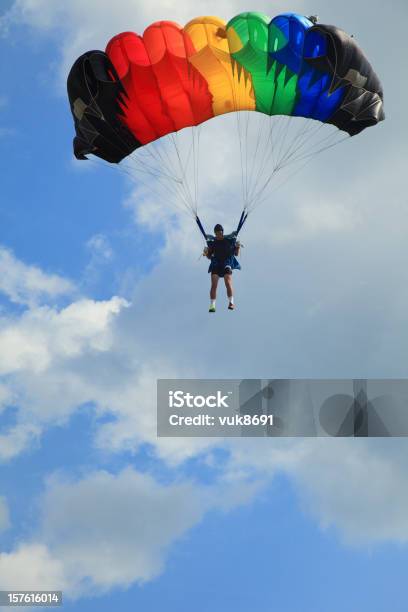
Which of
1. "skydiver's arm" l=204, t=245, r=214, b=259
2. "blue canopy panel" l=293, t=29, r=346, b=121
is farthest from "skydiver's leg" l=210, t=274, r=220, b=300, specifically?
"blue canopy panel" l=293, t=29, r=346, b=121

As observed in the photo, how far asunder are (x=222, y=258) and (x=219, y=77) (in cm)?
477

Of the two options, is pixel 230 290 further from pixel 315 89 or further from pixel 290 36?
pixel 290 36

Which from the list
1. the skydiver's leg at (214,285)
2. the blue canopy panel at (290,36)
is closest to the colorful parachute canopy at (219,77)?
the blue canopy panel at (290,36)

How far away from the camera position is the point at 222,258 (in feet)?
109

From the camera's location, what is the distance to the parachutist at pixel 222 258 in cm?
3306

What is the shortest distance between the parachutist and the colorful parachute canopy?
3699 millimetres

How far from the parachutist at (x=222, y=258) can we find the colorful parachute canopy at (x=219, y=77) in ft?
12.1

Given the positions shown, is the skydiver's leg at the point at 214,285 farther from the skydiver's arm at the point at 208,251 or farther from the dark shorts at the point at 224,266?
the skydiver's arm at the point at 208,251

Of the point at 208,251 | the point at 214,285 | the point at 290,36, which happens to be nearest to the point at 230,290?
the point at 214,285

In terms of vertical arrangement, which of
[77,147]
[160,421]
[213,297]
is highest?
[77,147]

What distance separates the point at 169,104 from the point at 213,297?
5.21 meters

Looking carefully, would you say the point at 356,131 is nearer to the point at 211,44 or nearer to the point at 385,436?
the point at 211,44

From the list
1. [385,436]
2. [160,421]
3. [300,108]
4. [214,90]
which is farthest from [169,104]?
[385,436]

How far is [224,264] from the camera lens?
3322 cm
